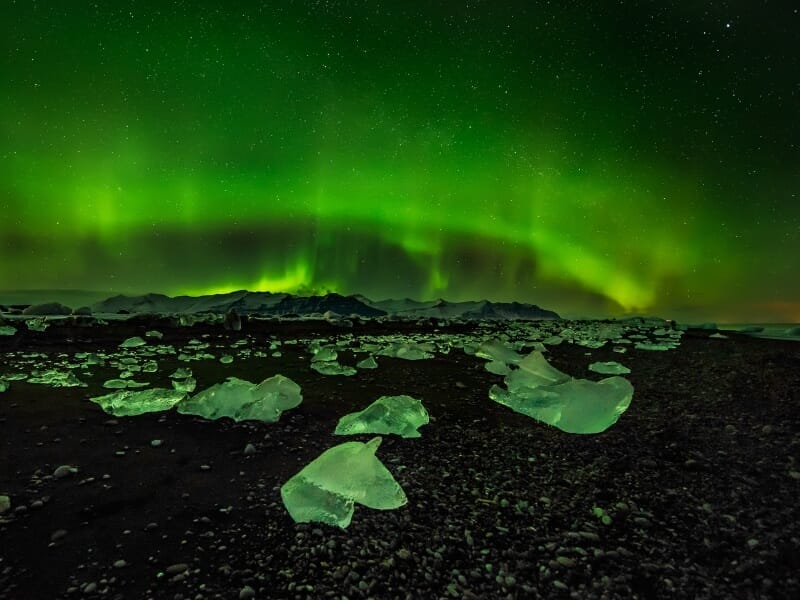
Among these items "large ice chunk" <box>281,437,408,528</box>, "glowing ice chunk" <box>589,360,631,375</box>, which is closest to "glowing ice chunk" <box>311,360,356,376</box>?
"large ice chunk" <box>281,437,408,528</box>

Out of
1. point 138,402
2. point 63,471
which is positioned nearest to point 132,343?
point 138,402

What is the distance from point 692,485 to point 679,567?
1.05 m

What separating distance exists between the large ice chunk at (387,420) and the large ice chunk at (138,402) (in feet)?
6.41

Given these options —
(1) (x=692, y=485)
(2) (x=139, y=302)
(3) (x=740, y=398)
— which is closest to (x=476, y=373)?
(3) (x=740, y=398)

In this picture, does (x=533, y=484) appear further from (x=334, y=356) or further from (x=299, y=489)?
(x=334, y=356)

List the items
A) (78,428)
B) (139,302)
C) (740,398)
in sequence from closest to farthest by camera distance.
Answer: (78,428), (740,398), (139,302)

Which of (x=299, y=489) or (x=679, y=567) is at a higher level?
(x=679, y=567)

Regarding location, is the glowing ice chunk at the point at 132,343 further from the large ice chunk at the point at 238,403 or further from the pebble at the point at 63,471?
the pebble at the point at 63,471

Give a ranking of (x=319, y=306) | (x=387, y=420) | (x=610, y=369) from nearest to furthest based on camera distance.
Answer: (x=387, y=420)
(x=610, y=369)
(x=319, y=306)

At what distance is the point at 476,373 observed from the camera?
7.35 meters

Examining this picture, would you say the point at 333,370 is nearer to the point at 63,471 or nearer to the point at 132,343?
the point at 63,471

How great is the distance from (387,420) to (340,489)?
1335 mm

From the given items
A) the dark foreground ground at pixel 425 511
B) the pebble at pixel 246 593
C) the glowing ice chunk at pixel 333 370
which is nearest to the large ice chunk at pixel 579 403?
the dark foreground ground at pixel 425 511

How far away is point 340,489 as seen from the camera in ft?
7.51
